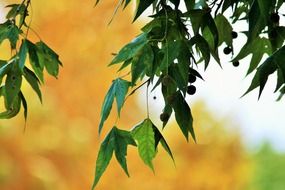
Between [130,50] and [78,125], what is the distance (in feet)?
7.06

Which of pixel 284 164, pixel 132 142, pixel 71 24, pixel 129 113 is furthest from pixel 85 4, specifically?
pixel 132 142

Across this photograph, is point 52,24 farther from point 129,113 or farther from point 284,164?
point 284,164

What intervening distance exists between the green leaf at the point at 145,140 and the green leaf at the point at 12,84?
12 centimetres

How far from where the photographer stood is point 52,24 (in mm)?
2654

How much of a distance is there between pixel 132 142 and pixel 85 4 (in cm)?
215

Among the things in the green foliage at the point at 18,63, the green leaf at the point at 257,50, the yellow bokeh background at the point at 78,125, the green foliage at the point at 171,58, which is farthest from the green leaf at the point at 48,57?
the yellow bokeh background at the point at 78,125

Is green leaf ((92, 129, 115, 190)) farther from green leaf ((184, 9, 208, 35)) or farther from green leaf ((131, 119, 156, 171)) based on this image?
green leaf ((184, 9, 208, 35))

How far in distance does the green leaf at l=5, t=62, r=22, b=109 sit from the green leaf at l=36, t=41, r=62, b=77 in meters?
0.06

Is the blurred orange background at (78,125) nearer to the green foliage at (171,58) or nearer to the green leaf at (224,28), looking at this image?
the green leaf at (224,28)

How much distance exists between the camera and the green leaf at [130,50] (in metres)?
0.51

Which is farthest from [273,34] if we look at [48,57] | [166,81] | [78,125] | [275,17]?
[78,125]

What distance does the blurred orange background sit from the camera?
8.56ft

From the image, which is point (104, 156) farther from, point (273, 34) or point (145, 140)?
point (273, 34)

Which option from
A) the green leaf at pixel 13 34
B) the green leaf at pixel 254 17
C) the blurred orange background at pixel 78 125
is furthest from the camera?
the blurred orange background at pixel 78 125
